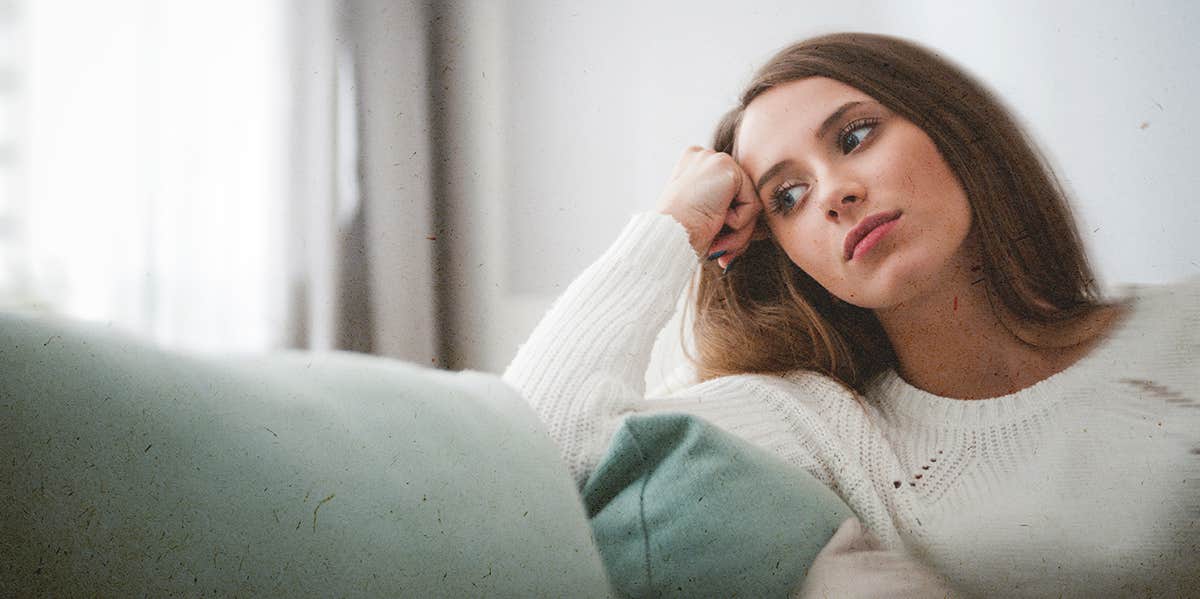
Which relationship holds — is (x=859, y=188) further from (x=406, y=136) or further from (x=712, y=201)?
(x=406, y=136)

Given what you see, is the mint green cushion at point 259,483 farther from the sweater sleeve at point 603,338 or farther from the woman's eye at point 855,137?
the woman's eye at point 855,137

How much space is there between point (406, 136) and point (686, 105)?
0.21 m

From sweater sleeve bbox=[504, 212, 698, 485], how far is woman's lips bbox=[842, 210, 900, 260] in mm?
163

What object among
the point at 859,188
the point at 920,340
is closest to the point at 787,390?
the point at 920,340

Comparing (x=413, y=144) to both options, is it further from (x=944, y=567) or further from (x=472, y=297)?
(x=944, y=567)

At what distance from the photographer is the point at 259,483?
249 millimetres

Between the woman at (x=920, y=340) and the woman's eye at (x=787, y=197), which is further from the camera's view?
the woman's eye at (x=787, y=197)

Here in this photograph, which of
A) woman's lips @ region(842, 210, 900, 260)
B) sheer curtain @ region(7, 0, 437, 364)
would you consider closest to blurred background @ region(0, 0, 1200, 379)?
sheer curtain @ region(7, 0, 437, 364)

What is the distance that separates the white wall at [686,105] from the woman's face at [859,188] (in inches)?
2.0

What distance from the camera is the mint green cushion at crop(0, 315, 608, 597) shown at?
0.70 ft

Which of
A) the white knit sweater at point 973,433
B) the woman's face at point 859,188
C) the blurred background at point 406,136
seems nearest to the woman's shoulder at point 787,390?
the white knit sweater at point 973,433

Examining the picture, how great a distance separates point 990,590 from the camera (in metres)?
0.45

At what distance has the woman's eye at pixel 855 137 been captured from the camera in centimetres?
52

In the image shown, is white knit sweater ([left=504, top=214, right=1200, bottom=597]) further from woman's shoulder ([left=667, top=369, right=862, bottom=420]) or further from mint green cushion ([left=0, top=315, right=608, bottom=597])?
mint green cushion ([left=0, top=315, right=608, bottom=597])
